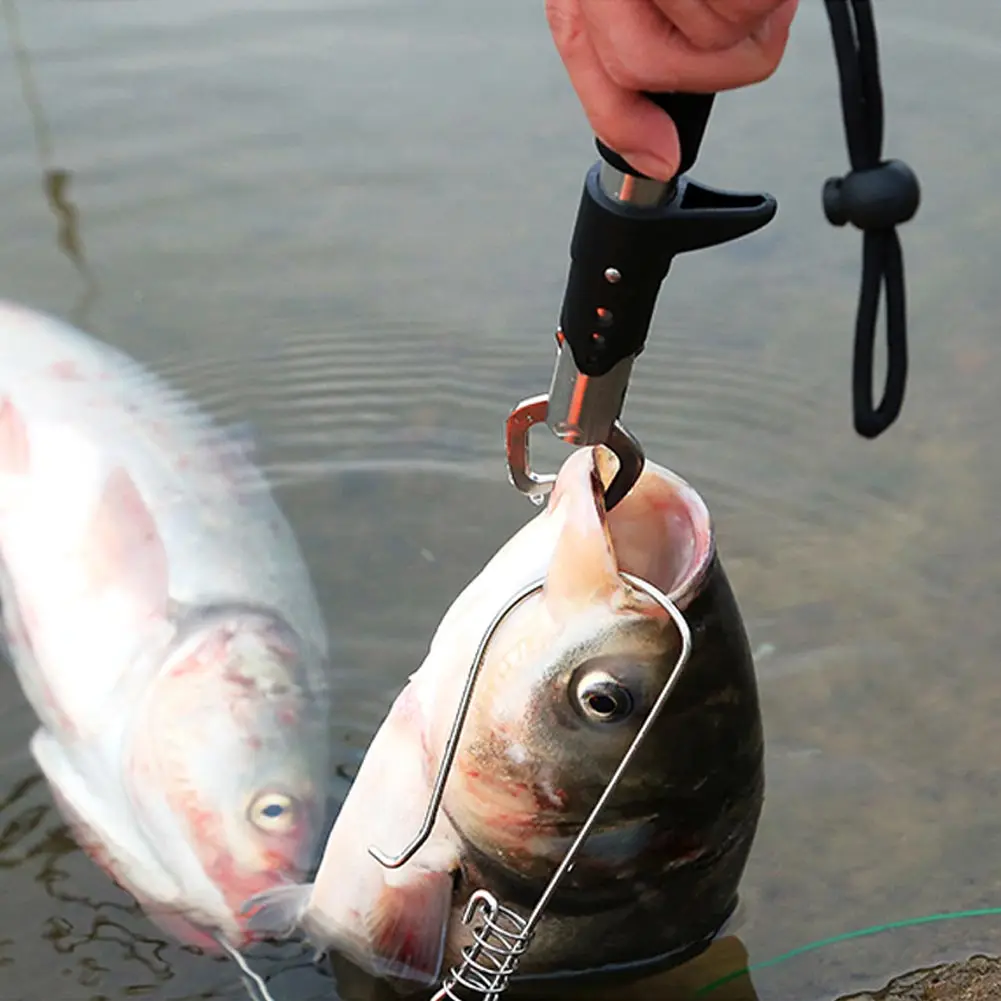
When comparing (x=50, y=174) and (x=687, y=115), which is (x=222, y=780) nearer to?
(x=687, y=115)

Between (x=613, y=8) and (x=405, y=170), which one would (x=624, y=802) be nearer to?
(x=613, y=8)

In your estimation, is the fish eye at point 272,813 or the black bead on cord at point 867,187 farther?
the fish eye at point 272,813

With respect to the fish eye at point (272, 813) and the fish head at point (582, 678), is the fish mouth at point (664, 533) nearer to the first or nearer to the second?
the fish head at point (582, 678)

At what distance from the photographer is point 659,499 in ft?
6.51

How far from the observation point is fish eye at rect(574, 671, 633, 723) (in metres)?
1.96

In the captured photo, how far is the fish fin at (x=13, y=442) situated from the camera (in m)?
2.89

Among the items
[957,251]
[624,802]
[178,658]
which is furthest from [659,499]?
[957,251]

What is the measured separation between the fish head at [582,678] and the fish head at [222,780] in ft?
1.74

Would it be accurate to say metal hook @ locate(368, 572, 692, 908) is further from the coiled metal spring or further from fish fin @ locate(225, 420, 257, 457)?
fish fin @ locate(225, 420, 257, 457)

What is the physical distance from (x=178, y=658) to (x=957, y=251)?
9.86 feet

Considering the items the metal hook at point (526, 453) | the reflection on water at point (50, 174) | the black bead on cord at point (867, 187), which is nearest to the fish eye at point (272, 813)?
the metal hook at point (526, 453)

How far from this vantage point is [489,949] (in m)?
1.97

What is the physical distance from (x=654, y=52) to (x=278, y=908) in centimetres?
178

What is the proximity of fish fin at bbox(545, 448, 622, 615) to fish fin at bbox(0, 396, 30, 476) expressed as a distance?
1.45 m
